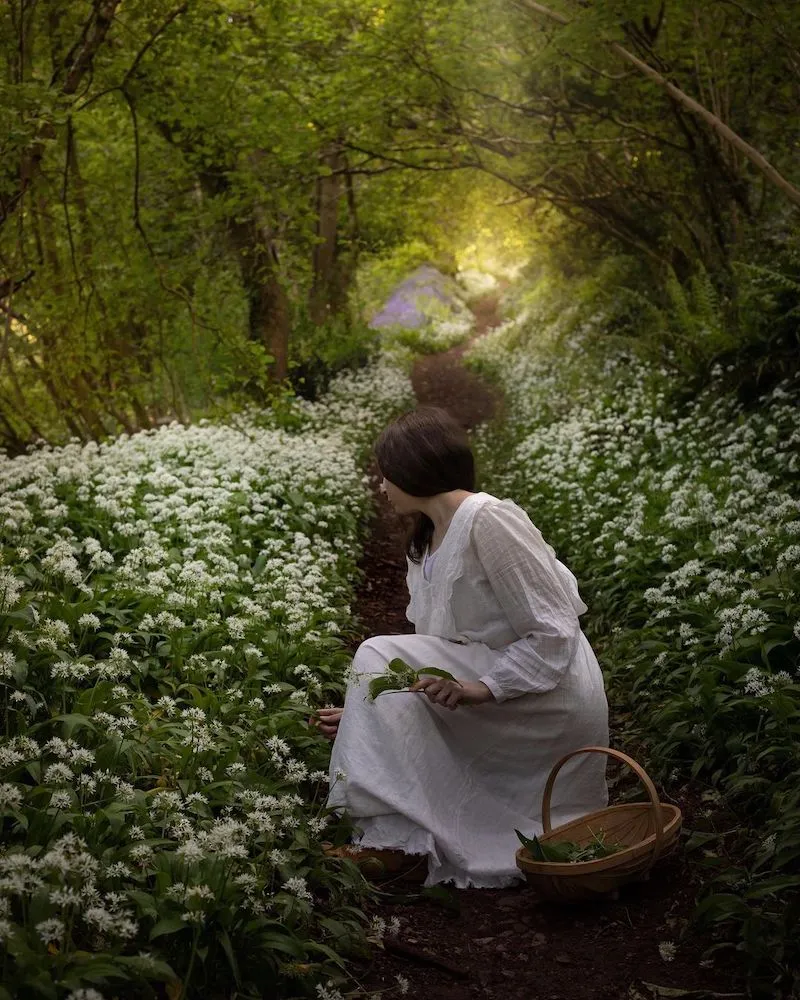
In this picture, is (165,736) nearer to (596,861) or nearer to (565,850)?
(565,850)

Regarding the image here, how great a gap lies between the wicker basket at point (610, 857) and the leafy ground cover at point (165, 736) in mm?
707

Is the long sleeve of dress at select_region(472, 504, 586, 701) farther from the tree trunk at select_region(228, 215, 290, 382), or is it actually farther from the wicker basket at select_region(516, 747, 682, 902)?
the tree trunk at select_region(228, 215, 290, 382)

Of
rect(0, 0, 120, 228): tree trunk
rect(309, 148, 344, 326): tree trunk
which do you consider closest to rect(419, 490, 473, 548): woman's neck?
rect(0, 0, 120, 228): tree trunk

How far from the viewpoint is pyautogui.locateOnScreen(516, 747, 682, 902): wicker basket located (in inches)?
130

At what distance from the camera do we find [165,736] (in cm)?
396

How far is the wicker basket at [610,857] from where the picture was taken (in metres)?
3.30

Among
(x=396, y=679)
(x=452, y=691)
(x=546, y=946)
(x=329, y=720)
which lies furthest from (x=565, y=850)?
(x=329, y=720)

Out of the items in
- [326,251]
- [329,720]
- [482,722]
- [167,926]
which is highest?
[326,251]

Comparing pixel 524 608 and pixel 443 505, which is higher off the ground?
pixel 443 505

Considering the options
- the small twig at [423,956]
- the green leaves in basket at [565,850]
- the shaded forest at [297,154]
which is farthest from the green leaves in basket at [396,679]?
the shaded forest at [297,154]

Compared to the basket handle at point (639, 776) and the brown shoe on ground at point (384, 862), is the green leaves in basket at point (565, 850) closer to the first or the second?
the basket handle at point (639, 776)

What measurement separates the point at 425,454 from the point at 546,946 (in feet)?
6.38

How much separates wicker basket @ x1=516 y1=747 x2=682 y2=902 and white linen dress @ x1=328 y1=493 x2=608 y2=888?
→ 0.22 meters

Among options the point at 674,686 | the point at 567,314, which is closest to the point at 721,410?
the point at 674,686
